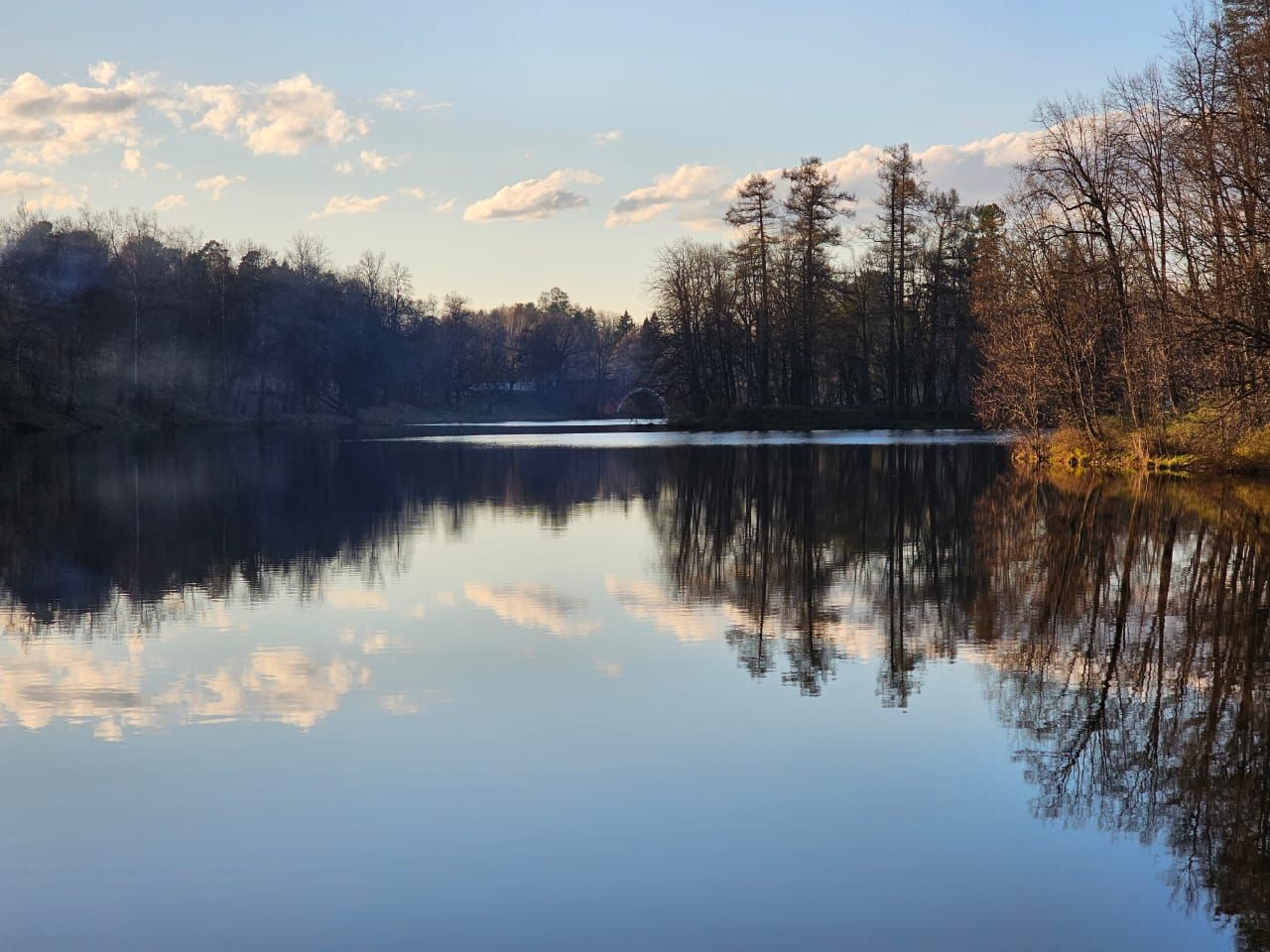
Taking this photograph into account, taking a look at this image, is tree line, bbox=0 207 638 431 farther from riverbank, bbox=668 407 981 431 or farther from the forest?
riverbank, bbox=668 407 981 431

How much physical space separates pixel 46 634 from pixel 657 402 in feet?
306

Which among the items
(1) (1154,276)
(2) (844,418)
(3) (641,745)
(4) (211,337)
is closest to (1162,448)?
(1) (1154,276)

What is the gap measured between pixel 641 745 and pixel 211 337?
8989 cm

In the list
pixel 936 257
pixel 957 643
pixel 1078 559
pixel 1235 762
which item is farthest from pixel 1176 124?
pixel 936 257

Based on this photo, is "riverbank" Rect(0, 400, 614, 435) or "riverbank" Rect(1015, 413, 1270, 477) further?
"riverbank" Rect(0, 400, 614, 435)

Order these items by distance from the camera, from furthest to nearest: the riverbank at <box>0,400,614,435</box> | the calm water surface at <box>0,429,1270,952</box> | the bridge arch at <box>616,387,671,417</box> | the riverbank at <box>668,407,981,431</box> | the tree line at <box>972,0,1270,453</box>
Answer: the bridge arch at <box>616,387,671,417</box>
the riverbank at <box>668,407,981,431</box>
the riverbank at <box>0,400,614,435</box>
the tree line at <box>972,0,1270,453</box>
the calm water surface at <box>0,429,1270,952</box>

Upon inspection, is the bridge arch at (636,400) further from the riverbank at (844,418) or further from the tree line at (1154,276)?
the tree line at (1154,276)

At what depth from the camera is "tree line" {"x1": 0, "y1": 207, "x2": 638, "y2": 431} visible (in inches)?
2857

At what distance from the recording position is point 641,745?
8.47 metres

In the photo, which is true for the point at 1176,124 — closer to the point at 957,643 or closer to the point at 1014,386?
the point at 1014,386

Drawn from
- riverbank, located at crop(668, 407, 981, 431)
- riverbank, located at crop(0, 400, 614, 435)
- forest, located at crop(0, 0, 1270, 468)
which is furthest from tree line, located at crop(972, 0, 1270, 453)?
riverbank, located at crop(0, 400, 614, 435)

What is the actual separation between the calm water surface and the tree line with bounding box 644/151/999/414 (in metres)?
59.5

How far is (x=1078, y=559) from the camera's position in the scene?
17406 mm

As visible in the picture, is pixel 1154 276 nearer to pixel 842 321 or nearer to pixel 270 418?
pixel 842 321
